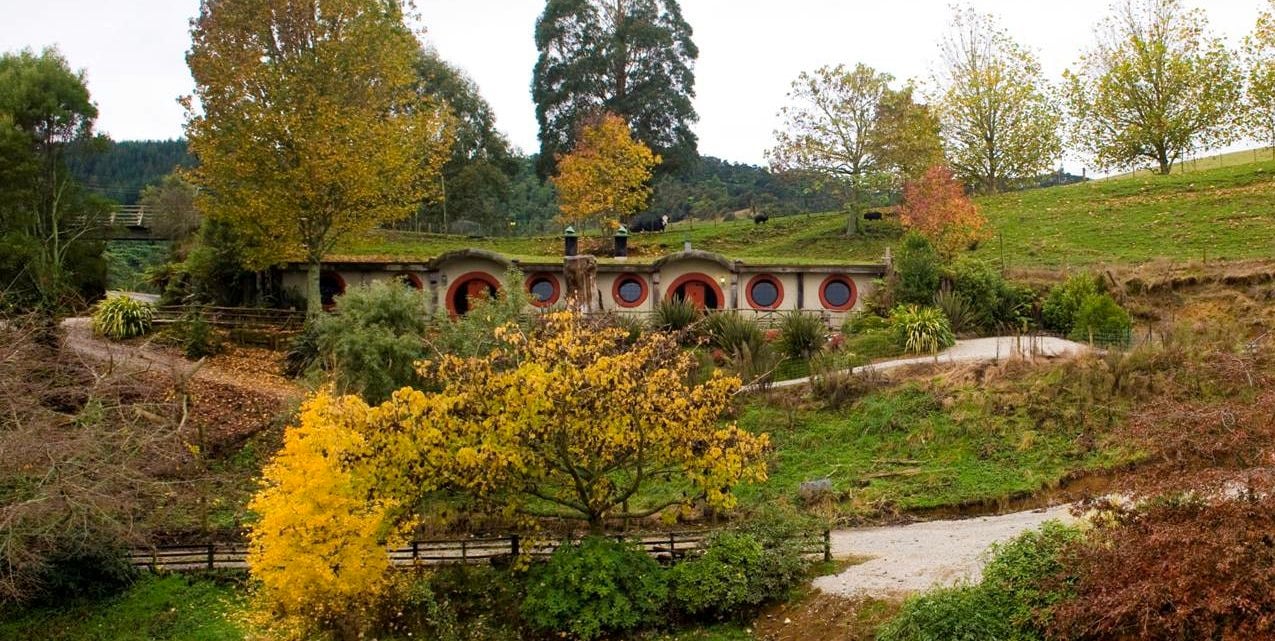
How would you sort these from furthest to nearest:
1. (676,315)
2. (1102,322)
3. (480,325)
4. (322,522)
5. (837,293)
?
(837,293) < (676,315) < (1102,322) < (480,325) < (322,522)

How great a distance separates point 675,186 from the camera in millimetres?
77875

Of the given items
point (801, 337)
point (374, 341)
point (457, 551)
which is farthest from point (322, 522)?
point (801, 337)

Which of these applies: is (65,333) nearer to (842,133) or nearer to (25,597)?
(25,597)

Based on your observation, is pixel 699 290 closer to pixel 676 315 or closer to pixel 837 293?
pixel 676 315

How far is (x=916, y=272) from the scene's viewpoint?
91.4ft

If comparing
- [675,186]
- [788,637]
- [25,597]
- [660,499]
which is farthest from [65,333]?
[675,186]

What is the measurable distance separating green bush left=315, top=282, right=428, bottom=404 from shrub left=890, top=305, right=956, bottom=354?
12021 mm

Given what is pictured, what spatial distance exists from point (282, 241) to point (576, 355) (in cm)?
1738

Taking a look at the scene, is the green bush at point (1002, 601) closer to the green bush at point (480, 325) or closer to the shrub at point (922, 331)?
the green bush at point (480, 325)

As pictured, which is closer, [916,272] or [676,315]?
[676,315]

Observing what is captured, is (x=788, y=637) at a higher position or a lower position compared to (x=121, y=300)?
lower

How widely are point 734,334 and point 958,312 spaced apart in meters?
6.25

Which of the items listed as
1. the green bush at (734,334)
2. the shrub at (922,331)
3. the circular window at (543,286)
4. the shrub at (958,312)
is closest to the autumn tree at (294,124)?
the circular window at (543,286)

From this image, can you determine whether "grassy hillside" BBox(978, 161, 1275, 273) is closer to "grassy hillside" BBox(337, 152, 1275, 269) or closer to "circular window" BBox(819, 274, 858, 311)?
"grassy hillside" BBox(337, 152, 1275, 269)
